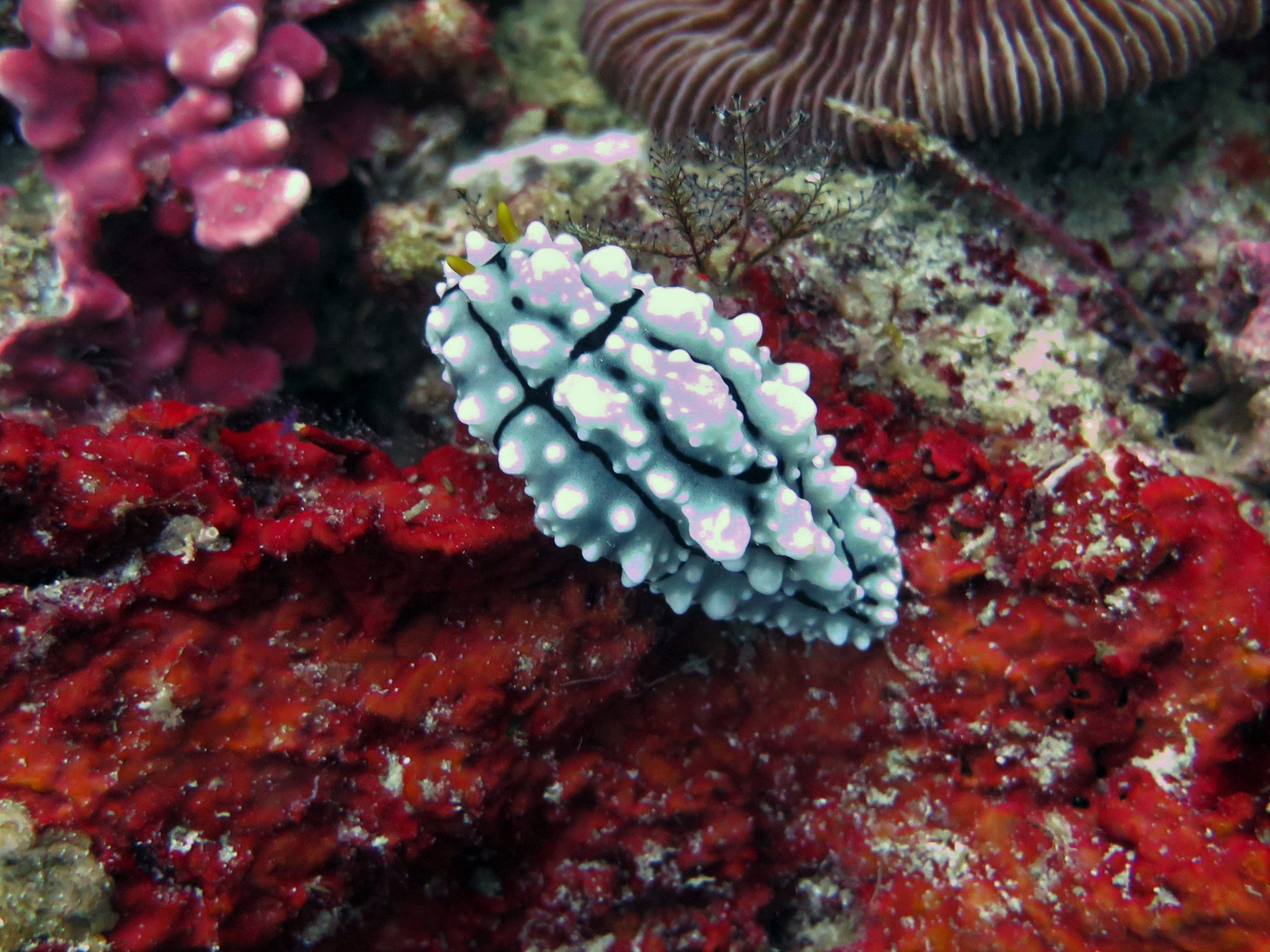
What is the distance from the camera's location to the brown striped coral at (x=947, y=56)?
3568mm

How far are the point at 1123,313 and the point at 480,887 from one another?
4.22 meters

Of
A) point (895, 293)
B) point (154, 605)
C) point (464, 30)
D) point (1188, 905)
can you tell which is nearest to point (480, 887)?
point (154, 605)

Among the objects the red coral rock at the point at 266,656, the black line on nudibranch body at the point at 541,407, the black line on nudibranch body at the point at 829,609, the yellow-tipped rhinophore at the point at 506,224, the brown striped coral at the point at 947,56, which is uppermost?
the brown striped coral at the point at 947,56

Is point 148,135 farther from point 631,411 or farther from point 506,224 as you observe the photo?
point 631,411

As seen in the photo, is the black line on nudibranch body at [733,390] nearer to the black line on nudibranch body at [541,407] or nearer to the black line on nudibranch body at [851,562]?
the black line on nudibranch body at [541,407]

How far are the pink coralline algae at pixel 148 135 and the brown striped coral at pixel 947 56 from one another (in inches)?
80.6

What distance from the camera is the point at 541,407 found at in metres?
2.55

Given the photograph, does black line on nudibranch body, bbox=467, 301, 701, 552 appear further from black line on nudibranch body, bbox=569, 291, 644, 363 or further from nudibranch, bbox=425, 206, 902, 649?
black line on nudibranch body, bbox=569, 291, 644, 363

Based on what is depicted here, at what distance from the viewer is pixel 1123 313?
3871 millimetres

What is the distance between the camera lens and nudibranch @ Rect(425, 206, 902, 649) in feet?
7.95

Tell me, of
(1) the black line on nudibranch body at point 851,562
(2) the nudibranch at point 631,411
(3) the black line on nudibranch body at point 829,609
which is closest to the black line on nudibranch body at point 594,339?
(2) the nudibranch at point 631,411

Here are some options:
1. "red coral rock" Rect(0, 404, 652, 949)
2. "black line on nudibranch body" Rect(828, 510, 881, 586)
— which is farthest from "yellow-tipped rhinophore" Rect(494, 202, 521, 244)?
"black line on nudibranch body" Rect(828, 510, 881, 586)

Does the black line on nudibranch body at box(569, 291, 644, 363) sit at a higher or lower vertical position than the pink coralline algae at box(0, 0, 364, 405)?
higher

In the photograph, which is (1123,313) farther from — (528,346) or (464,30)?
(464,30)
